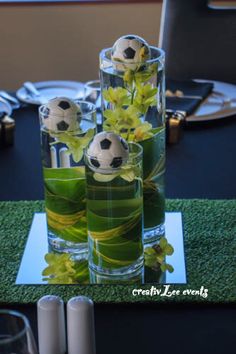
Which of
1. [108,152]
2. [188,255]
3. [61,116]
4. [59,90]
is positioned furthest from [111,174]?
[59,90]

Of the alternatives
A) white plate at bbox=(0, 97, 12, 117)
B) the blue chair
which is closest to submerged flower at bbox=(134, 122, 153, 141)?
white plate at bbox=(0, 97, 12, 117)

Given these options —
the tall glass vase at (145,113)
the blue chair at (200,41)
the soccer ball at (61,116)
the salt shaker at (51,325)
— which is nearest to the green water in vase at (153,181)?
the tall glass vase at (145,113)

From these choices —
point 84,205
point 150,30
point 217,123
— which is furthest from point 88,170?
point 150,30

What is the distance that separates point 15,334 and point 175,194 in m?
0.70

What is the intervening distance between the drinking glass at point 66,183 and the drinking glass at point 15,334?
1.18ft

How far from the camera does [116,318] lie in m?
1.06

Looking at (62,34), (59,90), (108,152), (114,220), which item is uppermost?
(108,152)

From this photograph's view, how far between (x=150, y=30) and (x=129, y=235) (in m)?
1.97

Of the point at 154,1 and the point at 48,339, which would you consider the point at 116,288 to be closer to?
Result: the point at 48,339

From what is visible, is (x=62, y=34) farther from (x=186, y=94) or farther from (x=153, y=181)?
(x=153, y=181)

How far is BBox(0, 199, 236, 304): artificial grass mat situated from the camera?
1.10 meters

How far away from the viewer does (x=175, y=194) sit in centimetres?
143

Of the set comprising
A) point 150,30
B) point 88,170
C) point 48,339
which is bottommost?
point 150,30

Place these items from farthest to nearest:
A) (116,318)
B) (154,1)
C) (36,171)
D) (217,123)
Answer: (154,1) < (217,123) < (36,171) < (116,318)
